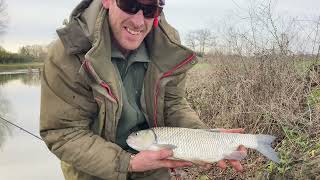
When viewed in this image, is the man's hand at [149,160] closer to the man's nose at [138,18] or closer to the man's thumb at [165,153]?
the man's thumb at [165,153]

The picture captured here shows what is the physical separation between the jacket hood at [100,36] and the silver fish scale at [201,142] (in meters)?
0.41

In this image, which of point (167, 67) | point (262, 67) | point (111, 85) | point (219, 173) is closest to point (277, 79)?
point (262, 67)

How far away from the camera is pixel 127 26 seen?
2.80m

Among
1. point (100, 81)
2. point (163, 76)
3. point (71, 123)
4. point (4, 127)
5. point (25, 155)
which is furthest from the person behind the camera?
point (4, 127)

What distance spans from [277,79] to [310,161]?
6.55 ft

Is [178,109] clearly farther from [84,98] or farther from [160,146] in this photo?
[84,98]

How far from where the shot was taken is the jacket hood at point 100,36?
105 inches

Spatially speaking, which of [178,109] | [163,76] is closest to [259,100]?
[178,109]

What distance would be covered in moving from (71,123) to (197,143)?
0.74 metres

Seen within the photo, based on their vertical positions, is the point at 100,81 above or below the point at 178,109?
above

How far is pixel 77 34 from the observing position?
2.69 meters

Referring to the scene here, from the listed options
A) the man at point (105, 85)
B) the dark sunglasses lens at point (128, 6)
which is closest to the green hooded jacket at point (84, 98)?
the man at point (105, 85)

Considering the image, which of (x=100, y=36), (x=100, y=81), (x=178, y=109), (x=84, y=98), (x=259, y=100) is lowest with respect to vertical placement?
(x=259, y=100)

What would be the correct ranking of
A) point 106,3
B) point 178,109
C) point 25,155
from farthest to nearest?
point 25,155, point 178,109, point 106,3
